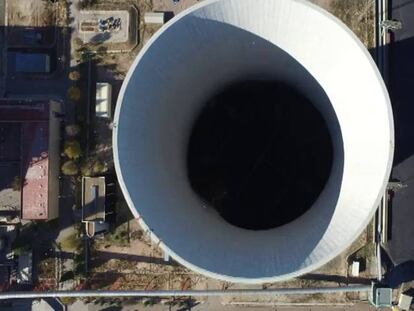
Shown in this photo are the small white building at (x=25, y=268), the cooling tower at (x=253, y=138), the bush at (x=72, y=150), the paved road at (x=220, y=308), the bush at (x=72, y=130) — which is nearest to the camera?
the cooling tower at (x=253, y=138)

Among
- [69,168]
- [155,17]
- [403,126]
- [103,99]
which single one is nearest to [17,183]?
[69,168]

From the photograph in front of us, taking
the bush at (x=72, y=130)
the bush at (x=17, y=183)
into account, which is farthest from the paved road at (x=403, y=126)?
the bush at (x=17, y=183)

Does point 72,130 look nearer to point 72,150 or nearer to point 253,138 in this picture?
point 72,150

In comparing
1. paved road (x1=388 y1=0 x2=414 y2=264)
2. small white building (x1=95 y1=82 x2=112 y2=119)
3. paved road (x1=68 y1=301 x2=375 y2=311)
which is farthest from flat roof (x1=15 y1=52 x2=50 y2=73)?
paved road (x1=388 y1=0 x2=414 y2=264)

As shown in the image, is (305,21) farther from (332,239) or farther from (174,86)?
(332,239)

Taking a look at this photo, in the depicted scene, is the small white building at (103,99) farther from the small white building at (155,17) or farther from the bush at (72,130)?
the small white building at (155,17)
